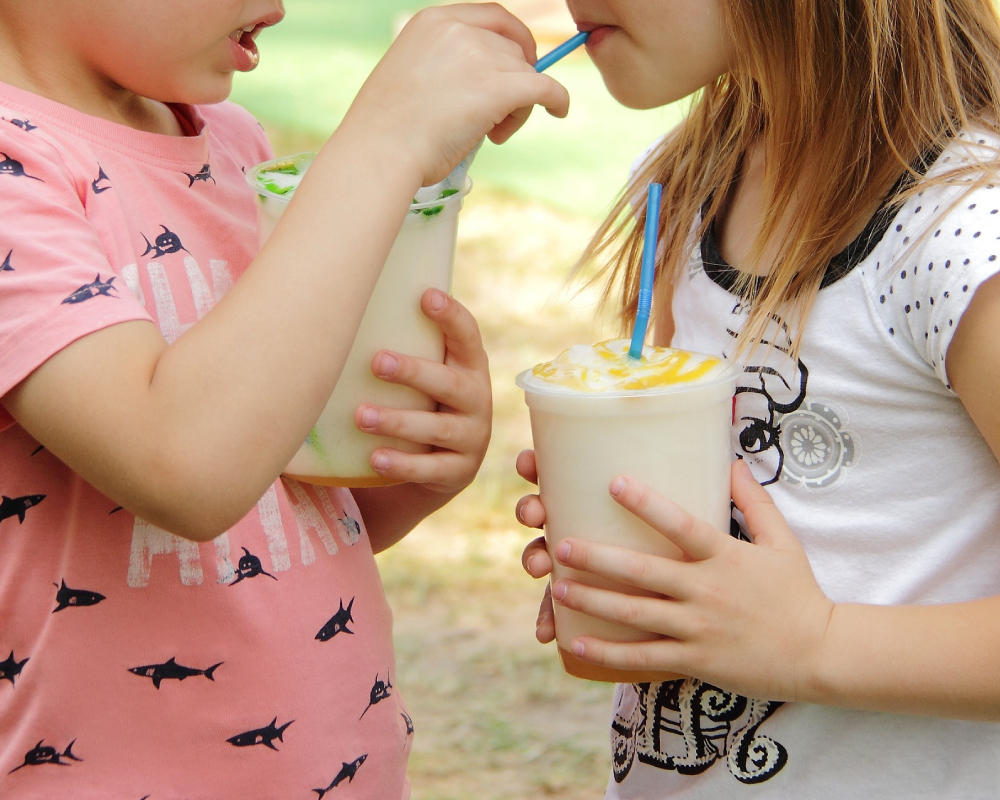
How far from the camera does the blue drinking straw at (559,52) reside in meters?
0.98

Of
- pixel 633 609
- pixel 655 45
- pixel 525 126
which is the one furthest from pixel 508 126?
pixel 525 126

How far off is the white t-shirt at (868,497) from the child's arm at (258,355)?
1.17ft

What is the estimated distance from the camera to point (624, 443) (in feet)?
2.80

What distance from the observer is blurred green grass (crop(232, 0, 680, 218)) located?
5047 millimetres

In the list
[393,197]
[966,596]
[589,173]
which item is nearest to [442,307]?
[393,197]

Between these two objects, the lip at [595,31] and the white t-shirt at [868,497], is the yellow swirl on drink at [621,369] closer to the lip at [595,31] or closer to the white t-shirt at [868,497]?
the white t-shirt at [868,497]

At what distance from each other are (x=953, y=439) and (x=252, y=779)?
65 cm

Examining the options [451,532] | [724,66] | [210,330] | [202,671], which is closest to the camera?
[210,330]

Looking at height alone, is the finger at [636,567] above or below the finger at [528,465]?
above

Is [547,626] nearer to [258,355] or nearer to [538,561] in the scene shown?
[538,561]

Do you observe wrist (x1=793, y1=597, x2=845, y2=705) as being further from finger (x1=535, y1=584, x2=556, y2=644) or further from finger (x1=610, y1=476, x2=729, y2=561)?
finger (x1=535, y1=584, x2=556, y2=644)

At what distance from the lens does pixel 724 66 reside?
1.07m

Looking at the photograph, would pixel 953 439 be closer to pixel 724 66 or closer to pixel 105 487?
pixel 724 66

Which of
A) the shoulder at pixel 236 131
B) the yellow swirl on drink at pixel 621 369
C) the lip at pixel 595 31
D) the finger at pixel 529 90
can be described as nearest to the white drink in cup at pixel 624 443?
the yellow swirl on drink at pixel 621 369
